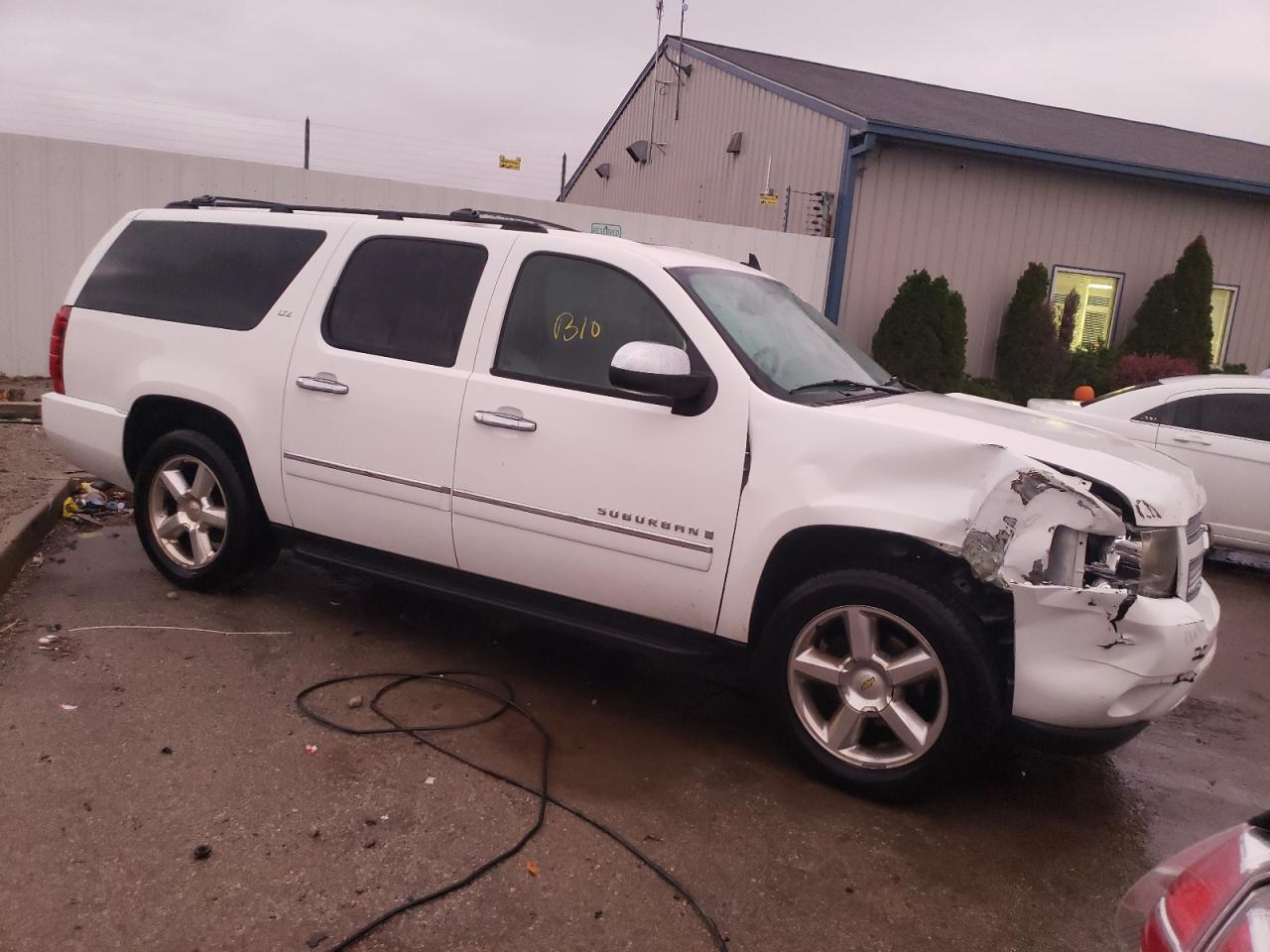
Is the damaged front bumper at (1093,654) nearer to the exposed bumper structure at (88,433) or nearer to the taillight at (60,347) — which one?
the exposed bumper structure at (88,433)

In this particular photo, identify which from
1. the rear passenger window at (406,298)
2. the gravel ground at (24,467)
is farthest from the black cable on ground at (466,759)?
the gravel ground at (24,467)

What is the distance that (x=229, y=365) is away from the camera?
4.75m

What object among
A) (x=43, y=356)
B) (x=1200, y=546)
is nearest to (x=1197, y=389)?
(x=1200, y=546)

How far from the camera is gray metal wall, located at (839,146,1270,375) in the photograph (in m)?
13.9

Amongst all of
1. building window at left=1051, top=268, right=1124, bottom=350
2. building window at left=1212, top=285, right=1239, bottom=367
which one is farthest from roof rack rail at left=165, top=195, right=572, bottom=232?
building window at left=1212, top=285, right=1239, bottom=367

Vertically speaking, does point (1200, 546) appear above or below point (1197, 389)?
below

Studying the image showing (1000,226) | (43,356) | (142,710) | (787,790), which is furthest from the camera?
(1000,226)

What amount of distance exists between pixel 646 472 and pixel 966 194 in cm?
1213

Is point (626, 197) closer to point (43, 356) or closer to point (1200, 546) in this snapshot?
point (43, 356)

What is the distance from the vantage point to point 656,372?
356 cm

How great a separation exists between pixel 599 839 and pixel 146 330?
11.6 feet

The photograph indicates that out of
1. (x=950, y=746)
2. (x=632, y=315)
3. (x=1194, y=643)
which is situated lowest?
(x=950, y=746)

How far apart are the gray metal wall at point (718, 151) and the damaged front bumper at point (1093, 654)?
11508 mm

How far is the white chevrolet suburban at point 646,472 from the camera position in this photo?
129 inches
